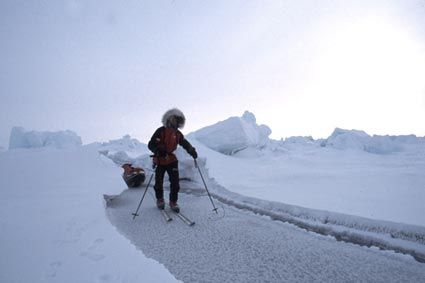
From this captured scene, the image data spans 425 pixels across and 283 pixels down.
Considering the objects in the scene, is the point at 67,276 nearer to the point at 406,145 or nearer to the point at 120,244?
the point at 120,244

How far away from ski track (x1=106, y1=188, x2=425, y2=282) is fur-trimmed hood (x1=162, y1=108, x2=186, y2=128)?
1.61m

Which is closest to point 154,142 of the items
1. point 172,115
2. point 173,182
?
point 172,115

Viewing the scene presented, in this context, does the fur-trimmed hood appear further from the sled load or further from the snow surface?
the sled load

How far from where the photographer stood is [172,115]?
4613mm

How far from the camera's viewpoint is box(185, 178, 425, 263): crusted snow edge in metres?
2.88

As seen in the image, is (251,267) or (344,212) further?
(344,212)

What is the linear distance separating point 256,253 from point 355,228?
1.65 m

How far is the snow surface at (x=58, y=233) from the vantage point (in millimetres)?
2209

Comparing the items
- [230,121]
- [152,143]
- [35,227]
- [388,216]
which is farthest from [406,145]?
[35,227]

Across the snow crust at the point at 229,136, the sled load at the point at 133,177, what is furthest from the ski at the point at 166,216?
the snow crust at the point at 229,136

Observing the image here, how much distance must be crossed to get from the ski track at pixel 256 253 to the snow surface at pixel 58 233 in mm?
260

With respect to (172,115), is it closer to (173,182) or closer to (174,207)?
(173,182)

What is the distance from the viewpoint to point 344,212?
149 inches

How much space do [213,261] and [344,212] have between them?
228 cm
